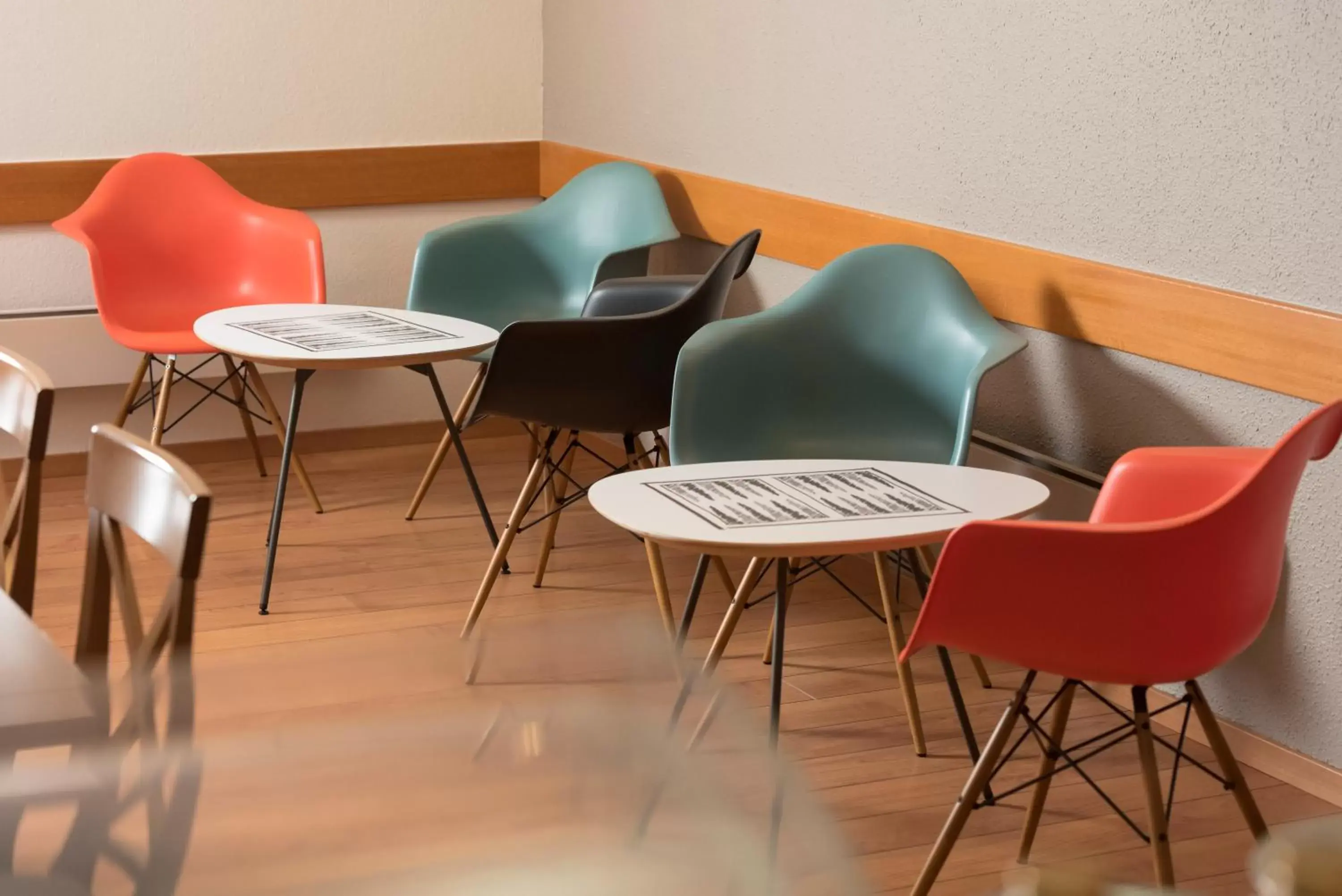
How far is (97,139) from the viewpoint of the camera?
15.3 ft

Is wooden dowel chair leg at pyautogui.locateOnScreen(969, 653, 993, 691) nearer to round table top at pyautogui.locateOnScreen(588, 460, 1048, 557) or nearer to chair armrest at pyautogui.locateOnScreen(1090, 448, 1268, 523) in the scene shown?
round table top at pyautogui.locateOnScreen(588, 460, 1048, 557)

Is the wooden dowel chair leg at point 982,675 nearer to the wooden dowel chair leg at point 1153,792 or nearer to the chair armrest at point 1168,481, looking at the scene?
the chair armrest at point 1168,481

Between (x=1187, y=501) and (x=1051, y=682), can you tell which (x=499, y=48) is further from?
(x=1187, y=501)

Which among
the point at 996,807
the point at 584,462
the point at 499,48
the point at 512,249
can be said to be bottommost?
the point at 584,462

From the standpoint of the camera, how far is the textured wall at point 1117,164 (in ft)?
8.11

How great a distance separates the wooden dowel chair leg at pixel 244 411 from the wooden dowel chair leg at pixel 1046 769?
298cm

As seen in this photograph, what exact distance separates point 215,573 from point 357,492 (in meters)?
0.86

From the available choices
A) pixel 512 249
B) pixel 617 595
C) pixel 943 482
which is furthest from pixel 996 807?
pixel 512 249

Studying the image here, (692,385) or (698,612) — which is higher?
(692,385)

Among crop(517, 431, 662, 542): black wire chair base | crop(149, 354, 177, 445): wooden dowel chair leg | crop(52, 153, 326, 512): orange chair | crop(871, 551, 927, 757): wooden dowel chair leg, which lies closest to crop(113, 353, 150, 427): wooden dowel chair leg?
crop(52, 153, 326, 512): orange chair

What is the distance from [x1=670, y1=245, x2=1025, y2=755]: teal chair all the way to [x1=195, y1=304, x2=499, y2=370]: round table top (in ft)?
2.81

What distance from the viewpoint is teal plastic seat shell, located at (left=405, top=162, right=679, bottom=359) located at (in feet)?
14.2

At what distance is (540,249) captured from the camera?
455cm

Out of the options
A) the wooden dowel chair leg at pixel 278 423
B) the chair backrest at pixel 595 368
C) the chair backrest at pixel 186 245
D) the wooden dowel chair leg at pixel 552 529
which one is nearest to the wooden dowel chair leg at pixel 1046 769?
the chair backrest at pixel 595 368
